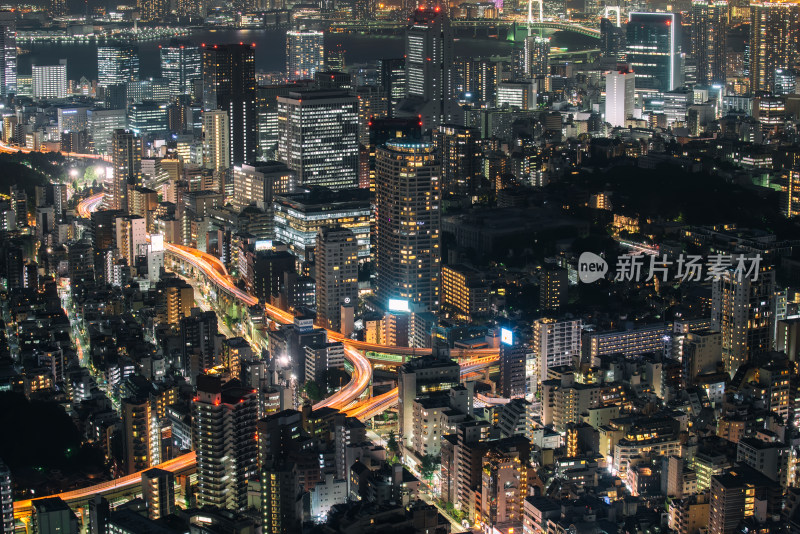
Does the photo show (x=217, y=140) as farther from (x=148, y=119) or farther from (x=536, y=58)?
(x=536, y=58)

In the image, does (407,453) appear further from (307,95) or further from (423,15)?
(423,15)

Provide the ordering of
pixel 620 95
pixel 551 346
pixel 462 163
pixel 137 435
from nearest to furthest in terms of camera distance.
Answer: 1. pixel 137 435
2. pixel 551 346
3. pixel 462 163
4. pixel 620 95

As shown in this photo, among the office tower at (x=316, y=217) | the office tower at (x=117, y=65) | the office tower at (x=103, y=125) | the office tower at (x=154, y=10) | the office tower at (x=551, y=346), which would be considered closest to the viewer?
the office tower at (x=551, y=346)

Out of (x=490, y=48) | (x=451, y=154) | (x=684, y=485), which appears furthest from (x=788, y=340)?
(x=490, y=48)

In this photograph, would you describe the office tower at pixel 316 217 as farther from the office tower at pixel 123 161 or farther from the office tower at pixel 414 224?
the office tower at pixel 123 161

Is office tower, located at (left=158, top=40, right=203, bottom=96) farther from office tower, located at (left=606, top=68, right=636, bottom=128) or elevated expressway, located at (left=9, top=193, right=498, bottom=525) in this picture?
elevated expressway, located at (left=9, top=193, right=498, bottom=525)

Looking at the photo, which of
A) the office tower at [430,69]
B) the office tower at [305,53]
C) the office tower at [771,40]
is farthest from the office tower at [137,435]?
the office tower at [305,53]

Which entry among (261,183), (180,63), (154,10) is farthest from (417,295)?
(154,10)
